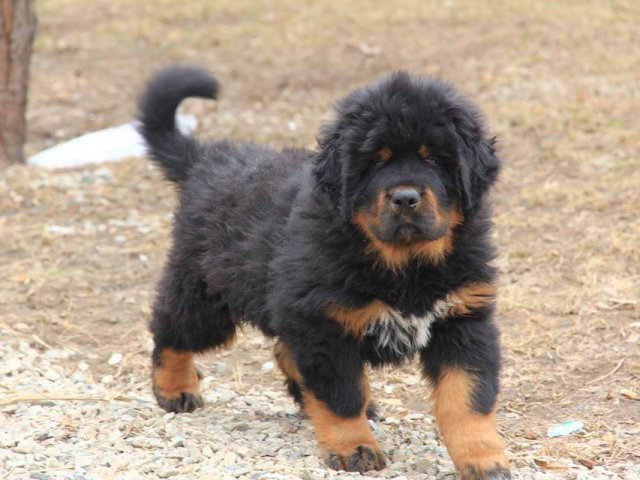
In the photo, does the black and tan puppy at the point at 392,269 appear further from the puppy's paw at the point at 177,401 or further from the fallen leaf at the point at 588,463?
the puppy's paw at the point at 177,401

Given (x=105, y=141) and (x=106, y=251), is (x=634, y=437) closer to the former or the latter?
(x=106, y=251)

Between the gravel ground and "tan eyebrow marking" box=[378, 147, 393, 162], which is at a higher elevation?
"tan eyebrow marking" box=[378, 147, 393, 162]

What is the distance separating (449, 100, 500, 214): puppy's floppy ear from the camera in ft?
12.2

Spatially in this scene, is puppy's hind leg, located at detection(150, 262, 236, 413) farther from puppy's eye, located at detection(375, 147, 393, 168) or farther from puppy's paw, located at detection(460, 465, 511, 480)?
puppy's paw, located at detection(460, 465, 511, 480)

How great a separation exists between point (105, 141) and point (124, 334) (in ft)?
11.2

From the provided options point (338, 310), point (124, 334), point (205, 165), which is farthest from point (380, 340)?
point (124, 334)

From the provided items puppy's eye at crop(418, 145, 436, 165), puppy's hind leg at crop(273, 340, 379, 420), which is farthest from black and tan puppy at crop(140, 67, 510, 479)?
puppy's hind leg at crop(273, 340, 379, 420)

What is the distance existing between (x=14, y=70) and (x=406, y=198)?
5587 millimetres

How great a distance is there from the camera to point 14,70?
8336 mm

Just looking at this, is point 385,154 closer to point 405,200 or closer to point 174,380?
point 405,200

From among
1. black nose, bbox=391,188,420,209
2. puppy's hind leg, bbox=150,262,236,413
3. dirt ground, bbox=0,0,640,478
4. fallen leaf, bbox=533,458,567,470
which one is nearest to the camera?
black nose, bbox=391,188,420,209

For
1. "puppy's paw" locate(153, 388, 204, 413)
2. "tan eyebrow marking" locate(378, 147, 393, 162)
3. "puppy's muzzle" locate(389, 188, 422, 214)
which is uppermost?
"tan eyebrow marking" locate(378, 147, 393, 162)

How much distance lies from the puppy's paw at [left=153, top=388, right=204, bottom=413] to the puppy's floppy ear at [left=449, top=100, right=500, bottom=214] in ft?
5.61

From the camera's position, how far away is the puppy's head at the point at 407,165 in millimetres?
3629
